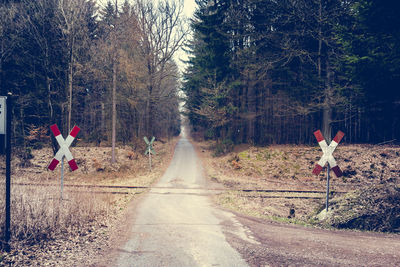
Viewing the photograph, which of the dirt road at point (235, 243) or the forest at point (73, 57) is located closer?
the dirt road at point (235, 243)

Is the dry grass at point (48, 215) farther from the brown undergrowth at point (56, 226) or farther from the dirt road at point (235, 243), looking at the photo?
the dirt road at point (235, 243)

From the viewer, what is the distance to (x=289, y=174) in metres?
18.3

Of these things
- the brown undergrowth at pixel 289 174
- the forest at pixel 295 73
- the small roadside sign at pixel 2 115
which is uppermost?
the forest at pixel 295 73

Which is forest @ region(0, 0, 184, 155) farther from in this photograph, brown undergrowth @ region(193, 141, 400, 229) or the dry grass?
the dry grass

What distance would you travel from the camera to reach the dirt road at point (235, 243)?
17.1 ft

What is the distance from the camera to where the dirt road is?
205 inches

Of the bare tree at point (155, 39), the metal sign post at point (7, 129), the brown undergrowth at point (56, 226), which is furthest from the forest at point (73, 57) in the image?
the metal sign post at point (7, 129)

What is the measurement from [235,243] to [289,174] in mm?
13314

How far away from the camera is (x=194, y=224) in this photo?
7801 mm

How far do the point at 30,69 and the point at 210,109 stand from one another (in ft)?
52.6

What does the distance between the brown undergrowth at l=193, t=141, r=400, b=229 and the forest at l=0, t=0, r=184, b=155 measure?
10.2 meters

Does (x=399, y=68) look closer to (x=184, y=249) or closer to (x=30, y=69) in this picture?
(x=184, y=249)

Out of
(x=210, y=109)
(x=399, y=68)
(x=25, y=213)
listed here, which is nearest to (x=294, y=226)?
(x=25, y=213)

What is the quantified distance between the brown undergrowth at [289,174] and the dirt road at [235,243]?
7.37 ft
